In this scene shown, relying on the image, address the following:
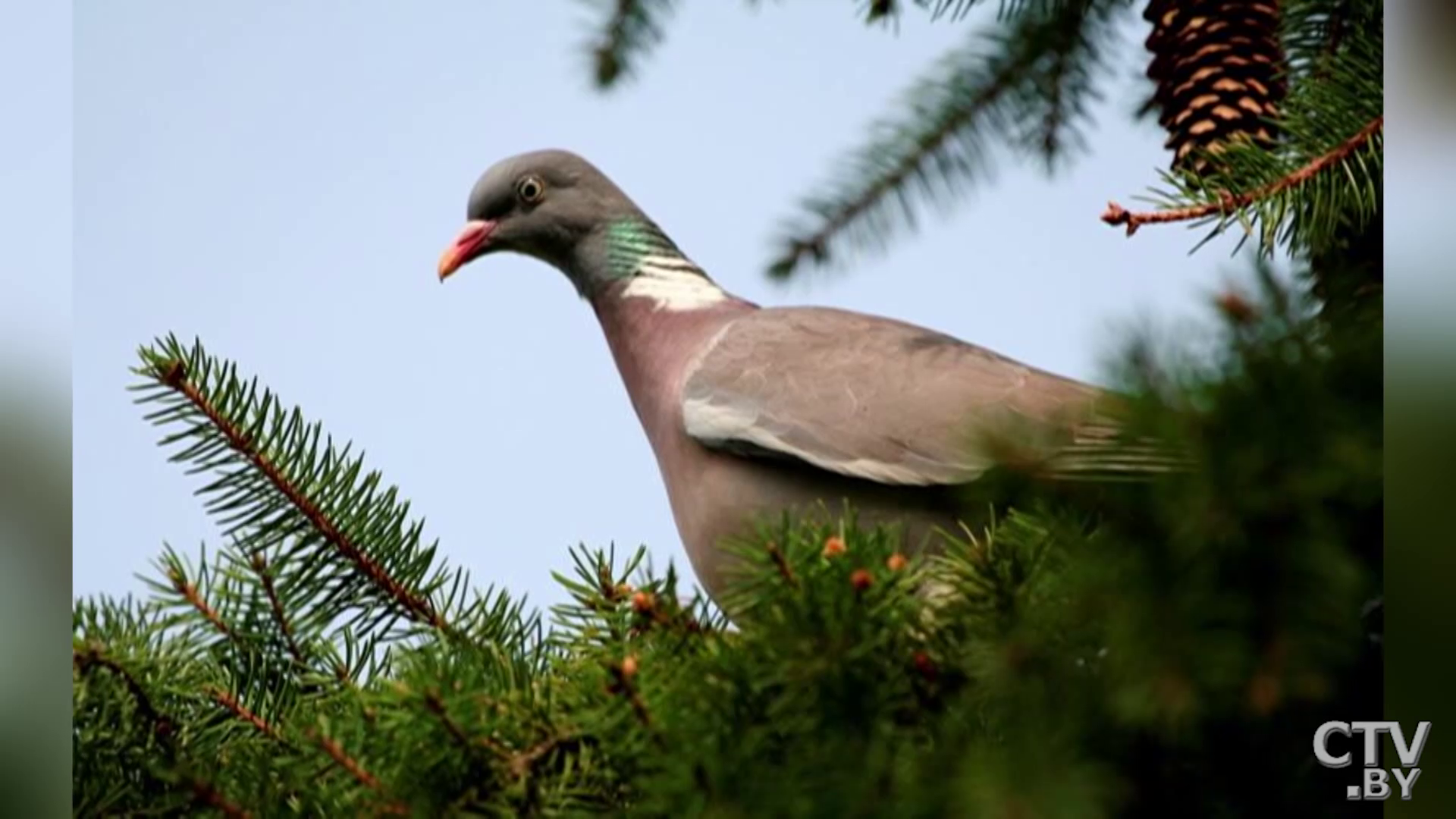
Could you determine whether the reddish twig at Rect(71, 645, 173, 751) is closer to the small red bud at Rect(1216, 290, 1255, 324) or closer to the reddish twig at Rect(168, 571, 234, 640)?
the reddish twig at Rect(168, 571, 234, 640)

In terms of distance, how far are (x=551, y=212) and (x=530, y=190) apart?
4cm

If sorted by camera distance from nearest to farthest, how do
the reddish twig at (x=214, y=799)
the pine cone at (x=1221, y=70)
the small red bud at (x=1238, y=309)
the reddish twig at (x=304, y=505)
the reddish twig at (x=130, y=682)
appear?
the small red bud at (x=1238, y=309) → the reddish twig at (x=214, y=799) → the reddish twig at (x=130, y=682) → the reddish twig at (x=304, y=505) → the pine cone at (x=1221, y=70)

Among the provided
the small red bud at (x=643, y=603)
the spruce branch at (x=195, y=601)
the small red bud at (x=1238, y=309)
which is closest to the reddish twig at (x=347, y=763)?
the small red bud at (x=643, y=603)

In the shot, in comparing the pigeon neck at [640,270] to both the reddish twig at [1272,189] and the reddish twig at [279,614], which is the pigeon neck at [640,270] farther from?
the reddish twig at [1272,189]

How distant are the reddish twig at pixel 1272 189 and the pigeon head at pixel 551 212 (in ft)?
2.83

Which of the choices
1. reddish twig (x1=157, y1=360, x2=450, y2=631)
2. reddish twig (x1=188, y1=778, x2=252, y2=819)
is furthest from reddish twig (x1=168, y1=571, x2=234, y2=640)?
reddish twig (x1=188, y1=778, x2=252, y2=819)

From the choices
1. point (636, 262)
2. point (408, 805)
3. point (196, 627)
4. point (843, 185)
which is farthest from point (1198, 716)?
point (636, 262)

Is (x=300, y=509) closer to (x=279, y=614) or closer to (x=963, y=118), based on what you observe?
(x=279, y=614)

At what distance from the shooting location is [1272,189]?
1.45 meters

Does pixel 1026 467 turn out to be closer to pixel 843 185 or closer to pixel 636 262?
pixel 843 185

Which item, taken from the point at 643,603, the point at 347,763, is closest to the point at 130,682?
the point at 347,763

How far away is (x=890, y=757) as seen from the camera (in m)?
0.97

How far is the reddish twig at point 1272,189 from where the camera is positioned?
1.41 metres

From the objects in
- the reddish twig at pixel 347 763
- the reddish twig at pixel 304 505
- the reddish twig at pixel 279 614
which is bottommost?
the reddish twig at pixel 347 763
